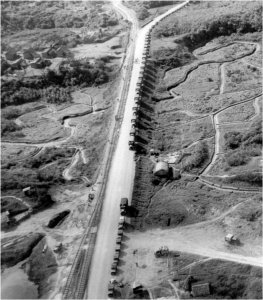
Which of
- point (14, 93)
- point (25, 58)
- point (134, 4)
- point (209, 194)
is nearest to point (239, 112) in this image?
point (209, 194)

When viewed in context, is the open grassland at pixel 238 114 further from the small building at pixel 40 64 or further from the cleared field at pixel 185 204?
the small building at pixel 40 64

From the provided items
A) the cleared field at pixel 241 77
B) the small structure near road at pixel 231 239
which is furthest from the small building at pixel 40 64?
the small structure near road at pixel 231 239

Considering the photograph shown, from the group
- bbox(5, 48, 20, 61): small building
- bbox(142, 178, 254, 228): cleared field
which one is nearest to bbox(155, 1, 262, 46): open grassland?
bbox(5, 48, 20, 61): small building

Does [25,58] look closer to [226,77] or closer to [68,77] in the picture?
[68,77]

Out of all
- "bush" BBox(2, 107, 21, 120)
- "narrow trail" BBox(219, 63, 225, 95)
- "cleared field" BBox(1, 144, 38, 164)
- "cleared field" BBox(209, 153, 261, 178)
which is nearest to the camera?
"cleared field" BBox(209, 153, 261, 178)

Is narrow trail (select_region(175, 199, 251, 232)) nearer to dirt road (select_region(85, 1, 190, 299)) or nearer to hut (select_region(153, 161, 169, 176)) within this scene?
dirt road (select_region(85, 1, 190, 299))

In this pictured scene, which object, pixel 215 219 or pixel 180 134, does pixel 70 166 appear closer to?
pixel 180 134
